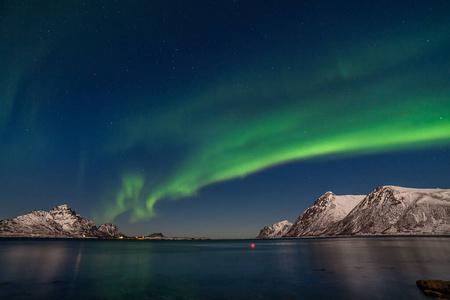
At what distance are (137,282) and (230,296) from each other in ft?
50.6

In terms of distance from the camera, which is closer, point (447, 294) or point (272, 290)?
point (447, 294)

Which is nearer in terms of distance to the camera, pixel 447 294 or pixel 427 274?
pixel 447 294

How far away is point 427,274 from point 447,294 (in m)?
18.8

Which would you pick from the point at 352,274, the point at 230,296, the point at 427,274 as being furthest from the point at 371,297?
the point at 427,274

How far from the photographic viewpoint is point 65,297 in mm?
27922

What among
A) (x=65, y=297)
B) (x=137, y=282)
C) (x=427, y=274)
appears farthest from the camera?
(x=427, y=274)

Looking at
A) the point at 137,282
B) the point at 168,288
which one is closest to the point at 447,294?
the point at 168,288

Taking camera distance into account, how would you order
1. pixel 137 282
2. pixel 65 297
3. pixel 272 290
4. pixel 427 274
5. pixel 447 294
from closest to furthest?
pixel 447 294, pixel 65 297, pixel 272 290, pixel 137 282, pixel 427 274

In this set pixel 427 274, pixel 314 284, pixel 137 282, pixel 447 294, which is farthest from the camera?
pixel 427 274

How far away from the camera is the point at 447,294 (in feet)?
82.8

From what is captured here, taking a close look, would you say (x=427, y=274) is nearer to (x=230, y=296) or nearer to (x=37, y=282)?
(x=230, y=296)

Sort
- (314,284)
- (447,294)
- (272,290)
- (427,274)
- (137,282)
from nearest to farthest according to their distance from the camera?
(447,294), (272,290), (314,284), (137,282), (427,274)

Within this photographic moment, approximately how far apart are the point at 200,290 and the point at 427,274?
1301 inches

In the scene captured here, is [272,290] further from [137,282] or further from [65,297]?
[65,297]
